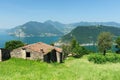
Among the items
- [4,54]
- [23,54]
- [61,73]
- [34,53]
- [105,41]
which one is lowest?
[105,41]

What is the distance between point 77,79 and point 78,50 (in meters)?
108

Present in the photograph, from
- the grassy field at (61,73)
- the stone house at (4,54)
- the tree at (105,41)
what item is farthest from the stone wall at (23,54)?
the tree at (105,41)

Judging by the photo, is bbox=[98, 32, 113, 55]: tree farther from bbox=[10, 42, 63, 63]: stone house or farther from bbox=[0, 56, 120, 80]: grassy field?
bbox=[0, 56, 120, 80]: grassy field

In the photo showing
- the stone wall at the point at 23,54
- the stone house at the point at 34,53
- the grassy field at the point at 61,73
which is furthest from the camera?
the stone wall at the point at 23,54

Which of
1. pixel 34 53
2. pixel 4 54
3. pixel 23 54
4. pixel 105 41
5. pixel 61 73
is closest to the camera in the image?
pixel 61 73

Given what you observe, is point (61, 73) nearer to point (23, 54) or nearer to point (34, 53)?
point (34, 53)

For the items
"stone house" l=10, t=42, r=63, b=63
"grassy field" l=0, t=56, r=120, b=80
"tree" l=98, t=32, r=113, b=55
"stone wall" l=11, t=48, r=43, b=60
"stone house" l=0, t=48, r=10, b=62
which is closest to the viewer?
"grassy field" l=0, t=56, r=120, b=80

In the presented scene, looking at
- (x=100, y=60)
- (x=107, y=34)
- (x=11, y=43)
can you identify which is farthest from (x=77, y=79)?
(x=107, y=34)

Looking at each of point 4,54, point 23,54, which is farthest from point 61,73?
point 23,54

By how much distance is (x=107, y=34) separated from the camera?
141125 millimetres

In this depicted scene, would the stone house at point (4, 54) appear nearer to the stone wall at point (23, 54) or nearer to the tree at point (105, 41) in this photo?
the stone wall at point (23, 54)

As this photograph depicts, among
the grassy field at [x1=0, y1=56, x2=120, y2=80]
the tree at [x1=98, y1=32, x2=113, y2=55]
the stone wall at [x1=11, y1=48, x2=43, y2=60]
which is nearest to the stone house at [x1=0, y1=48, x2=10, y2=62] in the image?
the stone wall at [x1=11, y1=48, x2=43, y2=60]

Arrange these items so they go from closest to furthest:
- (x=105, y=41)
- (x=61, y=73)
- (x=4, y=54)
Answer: (x=61, y=73) < (x=4, y=54) < (x=105, y=41)

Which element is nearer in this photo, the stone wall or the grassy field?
the grassy field
